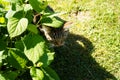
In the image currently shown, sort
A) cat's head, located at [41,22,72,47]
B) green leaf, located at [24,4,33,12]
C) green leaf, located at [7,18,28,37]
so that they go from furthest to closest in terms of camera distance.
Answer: cat's head, located at [41,22,72,47], green leaf, located at [24,4,33,12], green leaf, located at [7,18,28,37]

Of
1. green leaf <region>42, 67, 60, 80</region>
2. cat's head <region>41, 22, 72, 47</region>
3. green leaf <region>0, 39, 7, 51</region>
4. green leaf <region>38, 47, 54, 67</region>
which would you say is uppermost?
green leaf <region>0, 39, 7, 51</region>

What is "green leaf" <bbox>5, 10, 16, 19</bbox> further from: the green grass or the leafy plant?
the green grass

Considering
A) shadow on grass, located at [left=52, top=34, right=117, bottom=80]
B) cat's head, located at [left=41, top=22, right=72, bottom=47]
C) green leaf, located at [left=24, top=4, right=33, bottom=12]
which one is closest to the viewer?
green leaf, located at [left=24, top=4, right=33, bottom=12]

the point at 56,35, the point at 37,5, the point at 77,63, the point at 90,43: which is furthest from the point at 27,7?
the point at 90,43

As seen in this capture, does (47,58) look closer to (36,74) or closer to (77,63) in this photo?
(36,74)

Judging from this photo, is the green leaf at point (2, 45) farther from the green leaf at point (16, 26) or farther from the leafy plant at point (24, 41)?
the green leaf at point (16, 26)

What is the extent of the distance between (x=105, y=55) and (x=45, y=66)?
1.81 metres

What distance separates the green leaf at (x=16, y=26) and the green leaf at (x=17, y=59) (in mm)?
215

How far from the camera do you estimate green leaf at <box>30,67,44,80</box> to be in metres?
2.55

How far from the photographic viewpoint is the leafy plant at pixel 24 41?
2.47m

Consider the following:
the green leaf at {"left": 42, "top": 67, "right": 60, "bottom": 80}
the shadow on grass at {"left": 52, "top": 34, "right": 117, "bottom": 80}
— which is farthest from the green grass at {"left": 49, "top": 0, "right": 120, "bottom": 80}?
the green leaf at {"left": 42, "top": 67, "right": 60, "bottom": 80}

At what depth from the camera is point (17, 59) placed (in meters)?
2.59

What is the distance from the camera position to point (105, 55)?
14.0 ft

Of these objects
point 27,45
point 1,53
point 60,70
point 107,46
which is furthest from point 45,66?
point 107,46
